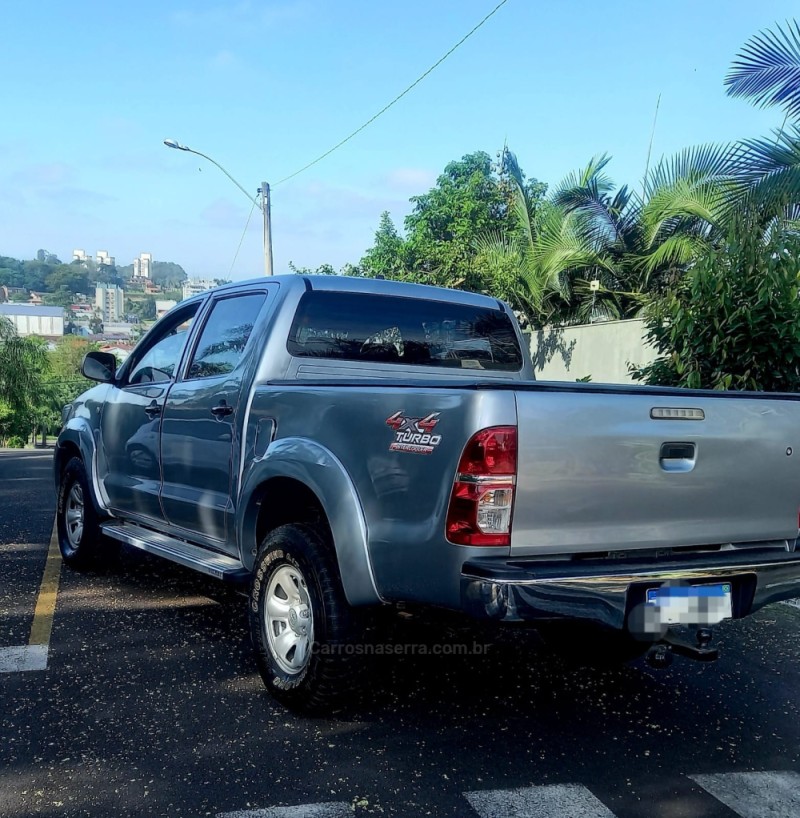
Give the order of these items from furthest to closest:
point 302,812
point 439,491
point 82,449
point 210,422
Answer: point 82,449 → point 210,422 → point 439,491 → point 302,812

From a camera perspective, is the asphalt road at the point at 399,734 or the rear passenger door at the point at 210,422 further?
the rear passenger door at the point at 210,422

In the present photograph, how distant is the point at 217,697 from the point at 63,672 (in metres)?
0.83

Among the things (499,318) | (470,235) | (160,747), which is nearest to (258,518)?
(160,747)

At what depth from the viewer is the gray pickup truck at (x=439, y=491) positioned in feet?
10.2

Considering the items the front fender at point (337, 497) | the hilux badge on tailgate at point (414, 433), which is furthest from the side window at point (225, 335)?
the hilux badge on tailgate at point (414, 433)

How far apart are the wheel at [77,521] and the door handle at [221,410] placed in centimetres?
199

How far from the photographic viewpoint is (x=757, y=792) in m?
3.27

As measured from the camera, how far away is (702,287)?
823 cm

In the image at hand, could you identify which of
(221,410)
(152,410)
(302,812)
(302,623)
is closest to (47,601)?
(152,410)

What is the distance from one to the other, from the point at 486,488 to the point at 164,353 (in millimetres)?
3265

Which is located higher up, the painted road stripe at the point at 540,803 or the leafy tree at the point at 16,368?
the leafy tree at the point at 16,368

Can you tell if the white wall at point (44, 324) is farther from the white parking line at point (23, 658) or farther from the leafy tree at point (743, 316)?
the white parking line at point (23, 658)

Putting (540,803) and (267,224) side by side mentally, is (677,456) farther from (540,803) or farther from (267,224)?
(267,224)

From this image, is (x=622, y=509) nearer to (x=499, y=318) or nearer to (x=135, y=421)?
(x=499, y=318)
